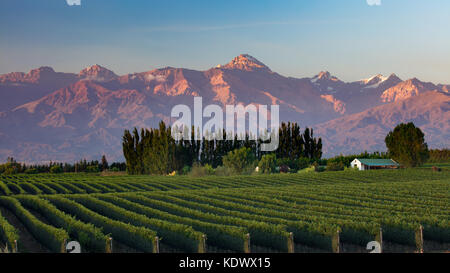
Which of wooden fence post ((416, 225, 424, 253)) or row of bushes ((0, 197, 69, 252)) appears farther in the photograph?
wooden fence post ((416, 225, 424, 253))

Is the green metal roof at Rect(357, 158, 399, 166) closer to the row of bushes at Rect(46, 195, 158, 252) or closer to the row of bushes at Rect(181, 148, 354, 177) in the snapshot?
the row of bushes at Rect(181, 148, 354, 177)

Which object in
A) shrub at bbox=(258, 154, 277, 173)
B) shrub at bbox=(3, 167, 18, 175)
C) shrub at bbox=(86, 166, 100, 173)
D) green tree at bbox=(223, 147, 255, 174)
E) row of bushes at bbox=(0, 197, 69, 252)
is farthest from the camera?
shrub at bbox=(86, 166, 100, 173)

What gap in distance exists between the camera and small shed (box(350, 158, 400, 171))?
378 ft

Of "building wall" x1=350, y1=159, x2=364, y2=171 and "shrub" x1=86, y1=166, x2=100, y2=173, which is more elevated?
"building wall" x1=350, y1=159, x2=364, y2=171

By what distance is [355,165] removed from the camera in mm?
118125

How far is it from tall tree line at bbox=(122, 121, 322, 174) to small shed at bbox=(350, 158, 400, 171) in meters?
14.0

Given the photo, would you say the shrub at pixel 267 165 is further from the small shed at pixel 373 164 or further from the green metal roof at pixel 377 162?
the green metal roof at pixel 377 162

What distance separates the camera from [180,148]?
118m

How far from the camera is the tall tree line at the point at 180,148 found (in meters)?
114

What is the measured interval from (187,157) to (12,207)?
86.6m

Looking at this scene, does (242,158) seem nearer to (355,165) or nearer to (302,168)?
(302,168)

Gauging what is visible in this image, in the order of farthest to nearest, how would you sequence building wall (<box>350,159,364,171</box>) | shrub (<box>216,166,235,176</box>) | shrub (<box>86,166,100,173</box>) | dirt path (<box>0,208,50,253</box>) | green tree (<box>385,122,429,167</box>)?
shrub (<box>86,166,100,173</box>), building wall (<box>350,159,364,171</box>), green tree (<box>385,122,429,167</box>), shrub (<box>216,166,235,176</box>), dirt path (<box>0,208,50,253</box>)

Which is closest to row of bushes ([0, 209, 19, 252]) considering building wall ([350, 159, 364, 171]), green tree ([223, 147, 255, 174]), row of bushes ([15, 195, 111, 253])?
row of bushes ([15, 195, 111, 253])
